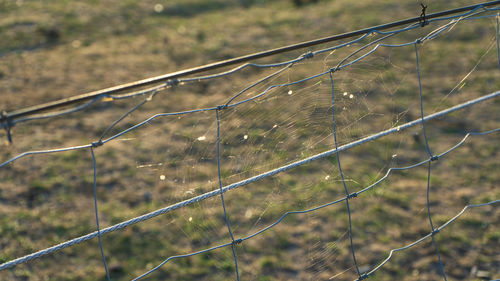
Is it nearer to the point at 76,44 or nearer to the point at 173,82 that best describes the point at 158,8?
the point at 76,44

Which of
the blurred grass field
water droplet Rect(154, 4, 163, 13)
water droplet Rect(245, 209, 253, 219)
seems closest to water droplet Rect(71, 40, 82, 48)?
the blurred grass field

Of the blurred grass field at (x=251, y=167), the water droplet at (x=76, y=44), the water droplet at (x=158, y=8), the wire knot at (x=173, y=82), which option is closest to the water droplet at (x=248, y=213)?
the blurred grass field at (x=251, y=167)

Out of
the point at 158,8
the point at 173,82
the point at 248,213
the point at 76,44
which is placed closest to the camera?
the point at 173,82

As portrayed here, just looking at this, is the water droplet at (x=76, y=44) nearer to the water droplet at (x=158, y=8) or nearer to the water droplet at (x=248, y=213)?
the water droplet at (x=158, y=8)

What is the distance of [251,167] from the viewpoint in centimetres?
231

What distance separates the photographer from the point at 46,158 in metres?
3.41

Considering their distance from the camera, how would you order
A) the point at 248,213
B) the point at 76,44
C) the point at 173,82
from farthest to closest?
the point at 76,44, the point at 248,213, the point at 173,82

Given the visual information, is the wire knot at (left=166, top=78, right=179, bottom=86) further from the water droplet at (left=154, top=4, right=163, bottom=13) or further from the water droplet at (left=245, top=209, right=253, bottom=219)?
the water droplet at (left=154, top=4, right=163, bottom=13)

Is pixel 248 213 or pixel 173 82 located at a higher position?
pixel 173 82

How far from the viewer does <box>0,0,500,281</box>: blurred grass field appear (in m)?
2.59

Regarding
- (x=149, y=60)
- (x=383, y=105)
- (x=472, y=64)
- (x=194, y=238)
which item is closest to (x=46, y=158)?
(x=194, y=238)

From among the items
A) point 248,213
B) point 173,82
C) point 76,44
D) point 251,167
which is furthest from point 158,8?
point 173,82

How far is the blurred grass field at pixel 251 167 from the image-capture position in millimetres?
2594

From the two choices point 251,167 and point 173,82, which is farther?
point 251,167
